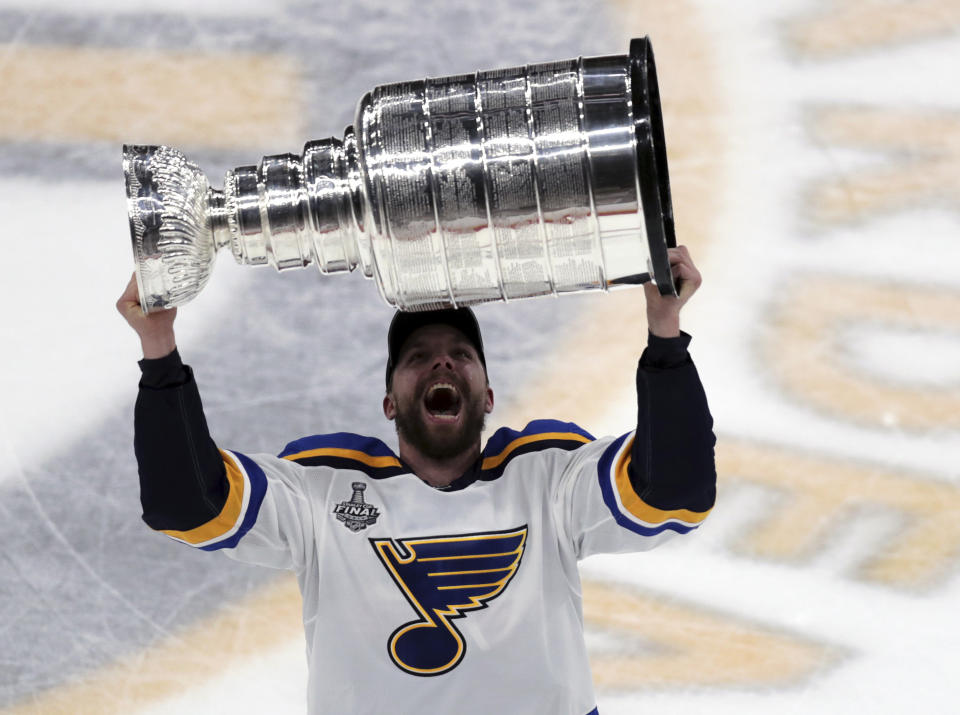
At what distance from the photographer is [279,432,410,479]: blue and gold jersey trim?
5.94 ft

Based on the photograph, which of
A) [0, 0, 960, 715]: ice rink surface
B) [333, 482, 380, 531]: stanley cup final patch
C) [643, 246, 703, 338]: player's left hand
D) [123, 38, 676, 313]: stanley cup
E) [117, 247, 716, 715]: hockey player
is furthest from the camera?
[0, 0, 960, 715]: ice rink surface

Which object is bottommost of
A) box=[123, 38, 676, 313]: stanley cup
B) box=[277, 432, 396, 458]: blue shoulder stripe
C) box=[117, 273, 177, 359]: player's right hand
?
box=[277, 432, 396, 458]: blue shoulder stripe

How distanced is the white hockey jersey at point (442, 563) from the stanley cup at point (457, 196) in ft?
1.28

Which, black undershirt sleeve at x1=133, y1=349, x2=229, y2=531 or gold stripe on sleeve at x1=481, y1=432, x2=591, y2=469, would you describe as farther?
Answer: gold stripe on sleeve at x1=481, y1=432, x2=591, y2=469

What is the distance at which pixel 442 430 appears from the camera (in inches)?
70.2

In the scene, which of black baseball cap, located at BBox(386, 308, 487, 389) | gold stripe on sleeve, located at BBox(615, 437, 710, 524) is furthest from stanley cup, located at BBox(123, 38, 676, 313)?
black baseball cap, located at BBox(386, 308, 487, 389)

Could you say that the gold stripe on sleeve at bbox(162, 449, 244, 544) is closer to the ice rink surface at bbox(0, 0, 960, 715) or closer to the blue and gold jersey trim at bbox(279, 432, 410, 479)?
the blue and gold jersey trim at bbox(279, 432, 410, 479)

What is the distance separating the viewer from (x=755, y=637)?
2.59 metres

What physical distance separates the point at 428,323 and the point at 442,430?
16 cm

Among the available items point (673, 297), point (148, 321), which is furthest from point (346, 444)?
point (673, 297)

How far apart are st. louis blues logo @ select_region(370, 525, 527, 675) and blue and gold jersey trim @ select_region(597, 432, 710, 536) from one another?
14 centimetres

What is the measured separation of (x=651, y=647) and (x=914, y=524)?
59 centimetres

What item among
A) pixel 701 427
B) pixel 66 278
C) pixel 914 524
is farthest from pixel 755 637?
pixel 66 278

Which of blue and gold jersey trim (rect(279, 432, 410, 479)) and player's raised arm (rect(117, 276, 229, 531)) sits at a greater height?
player's raised arm (rect(117, 276, 229, 531))
